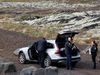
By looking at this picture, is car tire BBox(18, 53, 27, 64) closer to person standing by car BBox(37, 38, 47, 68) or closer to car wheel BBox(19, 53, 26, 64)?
car wheel BBox(19, 53, 26, 64)

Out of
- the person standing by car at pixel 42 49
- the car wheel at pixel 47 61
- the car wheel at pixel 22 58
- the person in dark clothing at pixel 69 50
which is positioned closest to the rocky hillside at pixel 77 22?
the car wheel at pixel 22 58

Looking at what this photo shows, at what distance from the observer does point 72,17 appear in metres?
51.4

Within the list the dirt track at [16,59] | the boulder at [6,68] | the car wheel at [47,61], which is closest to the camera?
the boulder at [6,68]

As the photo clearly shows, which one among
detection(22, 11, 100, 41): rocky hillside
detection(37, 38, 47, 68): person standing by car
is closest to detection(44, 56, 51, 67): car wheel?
detection(37, 38, 47, 68): person standing by car

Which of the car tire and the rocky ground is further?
the car tire

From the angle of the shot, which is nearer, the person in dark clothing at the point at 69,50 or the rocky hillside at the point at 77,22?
the person in dark clothing at the point at 69,50

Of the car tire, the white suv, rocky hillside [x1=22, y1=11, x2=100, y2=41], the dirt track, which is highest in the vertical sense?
the white suv

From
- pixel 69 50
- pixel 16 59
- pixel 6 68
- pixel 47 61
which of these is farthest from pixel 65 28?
pixel 6 68

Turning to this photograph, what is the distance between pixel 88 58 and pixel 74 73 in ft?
20.7

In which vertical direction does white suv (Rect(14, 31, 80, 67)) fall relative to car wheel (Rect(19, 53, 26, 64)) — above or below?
above

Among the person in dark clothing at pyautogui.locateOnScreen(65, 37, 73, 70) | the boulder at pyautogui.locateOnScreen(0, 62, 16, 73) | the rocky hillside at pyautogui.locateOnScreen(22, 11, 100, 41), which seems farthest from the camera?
the rocky hillside at pyautogui.locateOnScreen(22, 11, 100, 41)

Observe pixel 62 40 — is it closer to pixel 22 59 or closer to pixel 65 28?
pixel 22 59

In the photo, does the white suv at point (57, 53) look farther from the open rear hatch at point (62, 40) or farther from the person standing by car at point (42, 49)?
the person standing by car at point (42, 49)

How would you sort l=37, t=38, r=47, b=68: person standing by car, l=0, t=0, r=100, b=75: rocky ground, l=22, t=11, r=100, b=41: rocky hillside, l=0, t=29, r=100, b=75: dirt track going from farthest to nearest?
l=22, t=11, r=100, b=41: rocky hillside < l=0, t=0, r=100, b=75: rocky ground < l=37, t=38, r=47, b=68: person standing by car < l=0, t=29, r=100, b=75: dirt track
